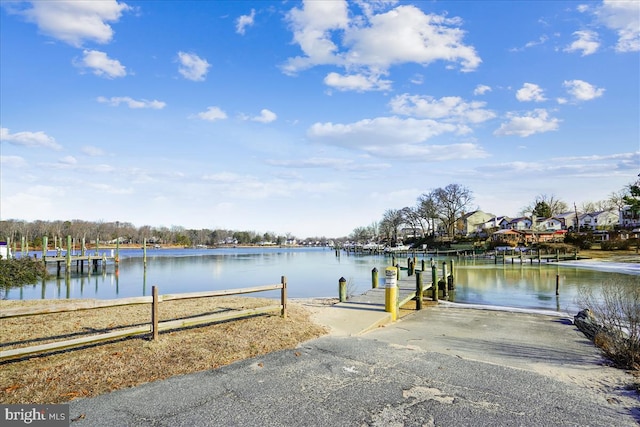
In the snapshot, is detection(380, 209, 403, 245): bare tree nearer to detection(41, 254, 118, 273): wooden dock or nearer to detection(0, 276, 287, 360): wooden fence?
detection(41, 254, 118, 273): wooden dock

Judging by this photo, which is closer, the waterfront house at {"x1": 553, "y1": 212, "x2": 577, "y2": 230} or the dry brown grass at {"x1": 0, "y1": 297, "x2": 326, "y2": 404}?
the dry brown grass at {"x1": 0, "y1": 297, "x2": 326, "y2": 404}

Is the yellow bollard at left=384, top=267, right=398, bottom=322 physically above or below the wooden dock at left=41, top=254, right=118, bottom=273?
above

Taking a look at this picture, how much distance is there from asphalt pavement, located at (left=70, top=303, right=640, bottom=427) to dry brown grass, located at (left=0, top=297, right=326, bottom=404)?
0.38m

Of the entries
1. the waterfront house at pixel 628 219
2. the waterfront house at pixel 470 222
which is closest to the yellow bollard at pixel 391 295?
the waterfront house at pixel 628 219

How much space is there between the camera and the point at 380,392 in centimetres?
541

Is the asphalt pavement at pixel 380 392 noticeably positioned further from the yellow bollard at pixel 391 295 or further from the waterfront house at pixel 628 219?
the waterfront house at pixel 628 219

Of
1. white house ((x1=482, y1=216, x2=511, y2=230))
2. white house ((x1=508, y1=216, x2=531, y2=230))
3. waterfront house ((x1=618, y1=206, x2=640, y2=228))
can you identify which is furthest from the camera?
white house ((x1=482, y1=216, x2=511, y2=230))

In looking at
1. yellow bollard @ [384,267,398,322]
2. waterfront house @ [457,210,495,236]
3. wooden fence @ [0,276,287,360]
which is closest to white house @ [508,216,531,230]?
waterfront house @ [457,210,495,236]

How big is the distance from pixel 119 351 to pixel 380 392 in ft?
14.7

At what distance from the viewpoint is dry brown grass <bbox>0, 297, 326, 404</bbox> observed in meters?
5.39

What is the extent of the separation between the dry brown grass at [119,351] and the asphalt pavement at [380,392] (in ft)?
1.25

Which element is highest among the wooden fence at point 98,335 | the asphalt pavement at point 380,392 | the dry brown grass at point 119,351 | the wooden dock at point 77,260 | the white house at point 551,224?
the white house at point 551,224

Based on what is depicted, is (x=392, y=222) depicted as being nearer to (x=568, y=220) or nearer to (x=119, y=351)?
(x=568, y=220)

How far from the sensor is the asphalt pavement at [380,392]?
4.62m
